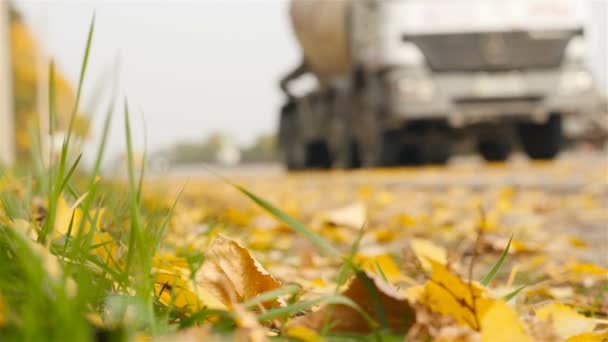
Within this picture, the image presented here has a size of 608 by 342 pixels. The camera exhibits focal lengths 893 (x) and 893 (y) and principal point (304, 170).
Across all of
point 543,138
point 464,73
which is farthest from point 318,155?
point 464,73

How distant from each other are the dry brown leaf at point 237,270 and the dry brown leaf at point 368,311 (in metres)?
0.19

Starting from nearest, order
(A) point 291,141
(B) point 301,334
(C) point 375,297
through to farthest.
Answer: (B) point 301,334
(C) point 375,297
(A) point 291,141

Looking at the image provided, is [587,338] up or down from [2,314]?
down

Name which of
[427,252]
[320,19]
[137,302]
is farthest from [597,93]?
[137,302]

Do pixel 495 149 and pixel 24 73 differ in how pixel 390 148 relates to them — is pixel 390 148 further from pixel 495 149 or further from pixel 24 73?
pixel 24 73

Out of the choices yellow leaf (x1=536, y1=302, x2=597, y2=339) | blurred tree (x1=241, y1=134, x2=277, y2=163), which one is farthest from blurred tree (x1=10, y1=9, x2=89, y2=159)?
yellow leaf (x1=536, y1=302, x2=597, y2=339)

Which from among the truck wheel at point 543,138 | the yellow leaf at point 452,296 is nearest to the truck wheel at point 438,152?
the truck wheel at point 543,138

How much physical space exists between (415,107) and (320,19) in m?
3.67

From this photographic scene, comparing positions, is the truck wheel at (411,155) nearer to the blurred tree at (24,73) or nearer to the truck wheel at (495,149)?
the truck wheel at (495,149)

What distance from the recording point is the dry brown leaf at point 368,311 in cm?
103

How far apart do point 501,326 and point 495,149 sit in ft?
44.2

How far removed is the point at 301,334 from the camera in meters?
0.92

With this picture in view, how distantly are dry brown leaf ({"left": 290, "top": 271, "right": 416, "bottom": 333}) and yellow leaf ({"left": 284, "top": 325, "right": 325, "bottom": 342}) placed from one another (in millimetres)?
46

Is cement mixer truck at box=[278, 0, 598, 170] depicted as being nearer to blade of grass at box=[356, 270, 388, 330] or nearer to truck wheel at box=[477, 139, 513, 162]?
truck wheel at box=[477, 139, 513, 162]
